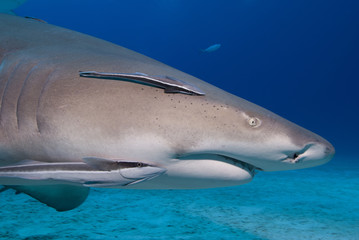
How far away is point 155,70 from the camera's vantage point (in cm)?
117

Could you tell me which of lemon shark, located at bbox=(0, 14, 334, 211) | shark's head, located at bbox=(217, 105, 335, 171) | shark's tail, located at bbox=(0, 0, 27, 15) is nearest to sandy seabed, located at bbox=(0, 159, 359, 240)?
lemon shark, located at bbox=(0, 14, 334, 211)

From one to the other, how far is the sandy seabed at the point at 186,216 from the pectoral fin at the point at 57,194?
37.8 inches

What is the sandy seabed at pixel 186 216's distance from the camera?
2619 mm

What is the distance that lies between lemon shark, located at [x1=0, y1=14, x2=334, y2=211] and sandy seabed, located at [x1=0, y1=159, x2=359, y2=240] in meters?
1.67

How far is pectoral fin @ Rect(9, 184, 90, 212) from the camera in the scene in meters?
1.57

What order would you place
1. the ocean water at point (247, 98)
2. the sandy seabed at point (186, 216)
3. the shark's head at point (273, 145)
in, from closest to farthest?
1. the shark's head at point (273, 145)
2. the sandy seabed at point (186, 216)
3. the ocean water at point (247, 98)

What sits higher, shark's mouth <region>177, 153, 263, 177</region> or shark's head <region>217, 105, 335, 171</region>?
shark's head <region>217, 105, 335, 171</region>

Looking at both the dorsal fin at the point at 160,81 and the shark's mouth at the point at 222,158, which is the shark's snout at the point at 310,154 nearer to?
the shark's mouth at the point at 222,158

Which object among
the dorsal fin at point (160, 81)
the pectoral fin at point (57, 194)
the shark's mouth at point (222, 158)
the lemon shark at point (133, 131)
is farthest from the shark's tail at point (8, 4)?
the shark's mouth at point (222, 158)

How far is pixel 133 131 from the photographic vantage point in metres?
1.00

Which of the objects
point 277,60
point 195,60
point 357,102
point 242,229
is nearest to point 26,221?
point 242,229

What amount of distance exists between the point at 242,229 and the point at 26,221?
7.14ft

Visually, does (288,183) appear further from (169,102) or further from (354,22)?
(354,22)

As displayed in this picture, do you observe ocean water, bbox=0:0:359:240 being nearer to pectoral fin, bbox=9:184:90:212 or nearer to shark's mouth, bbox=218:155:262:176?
pectoral fin, bbox=9:184:90:212
